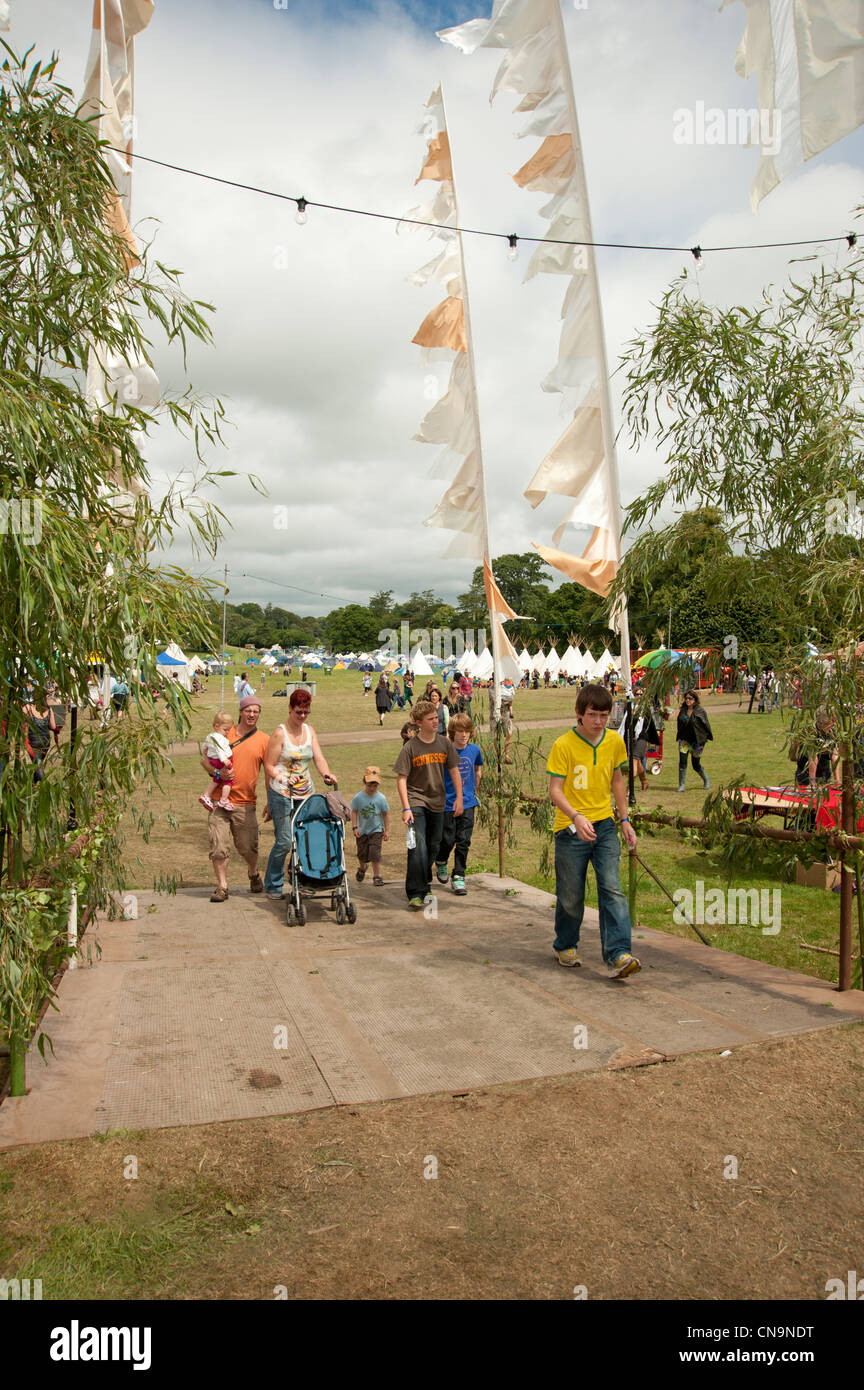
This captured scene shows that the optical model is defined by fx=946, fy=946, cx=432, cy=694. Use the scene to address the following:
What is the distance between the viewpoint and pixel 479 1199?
367 centimetres

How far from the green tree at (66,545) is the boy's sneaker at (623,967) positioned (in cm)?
343

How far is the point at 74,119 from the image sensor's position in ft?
11.8

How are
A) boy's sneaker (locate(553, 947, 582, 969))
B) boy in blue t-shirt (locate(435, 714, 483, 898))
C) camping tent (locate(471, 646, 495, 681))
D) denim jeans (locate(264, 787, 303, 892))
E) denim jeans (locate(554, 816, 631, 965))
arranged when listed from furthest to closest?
camping tent (locate(471, 646, 495, 681)) → boy in blue t-shirt (locate(435, 714, 483, 898)) → denim jeans (locate(264, 787, 303, 892)) → boy's sneaker (locate(553, 947, 582, 969)) → denim jeans (locate(554, 816, 631, 965))

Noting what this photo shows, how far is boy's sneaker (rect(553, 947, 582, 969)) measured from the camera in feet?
21.6

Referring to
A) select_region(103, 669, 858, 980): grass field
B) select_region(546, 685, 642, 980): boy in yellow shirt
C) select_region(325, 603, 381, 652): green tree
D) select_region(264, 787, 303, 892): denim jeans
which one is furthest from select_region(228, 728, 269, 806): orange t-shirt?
select_region(325, 603, 381, 652): green tree

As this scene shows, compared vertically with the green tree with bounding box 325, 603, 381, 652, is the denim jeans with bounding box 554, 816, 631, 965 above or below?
below

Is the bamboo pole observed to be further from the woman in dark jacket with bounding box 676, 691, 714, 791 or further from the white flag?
the woman in dark jacket with bounding box 676, 691, 714, 791

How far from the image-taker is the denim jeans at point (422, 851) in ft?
27.5

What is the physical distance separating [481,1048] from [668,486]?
12.3 ft

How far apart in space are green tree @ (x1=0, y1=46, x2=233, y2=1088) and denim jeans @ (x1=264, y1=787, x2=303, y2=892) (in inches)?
168

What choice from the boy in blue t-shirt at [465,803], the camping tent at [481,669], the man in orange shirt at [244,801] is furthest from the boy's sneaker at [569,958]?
the camping tent at [481,669]

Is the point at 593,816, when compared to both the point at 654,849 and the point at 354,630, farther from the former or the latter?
the point at 354,630

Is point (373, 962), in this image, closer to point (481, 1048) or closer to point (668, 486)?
point (481, 1048)
